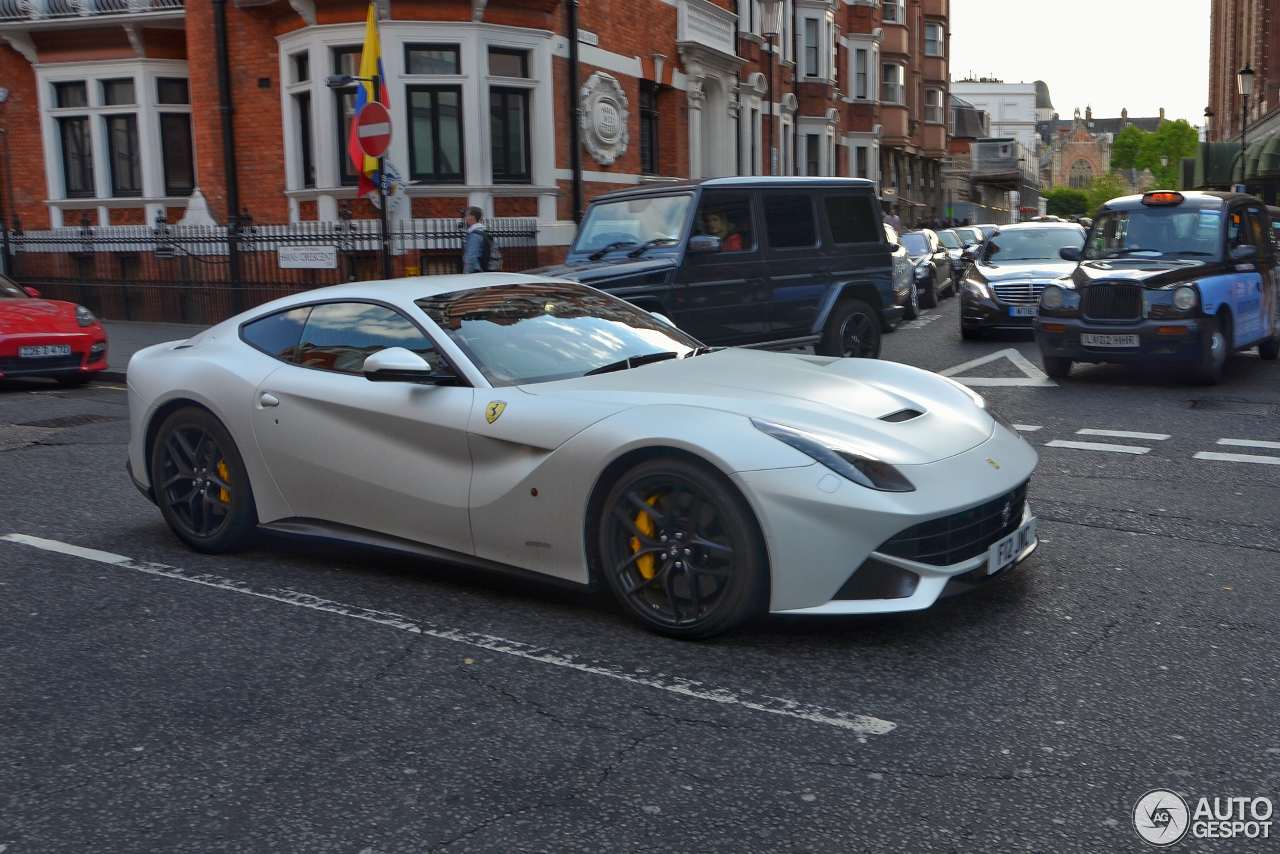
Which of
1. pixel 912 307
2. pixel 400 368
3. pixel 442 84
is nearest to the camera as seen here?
pixel 400 368

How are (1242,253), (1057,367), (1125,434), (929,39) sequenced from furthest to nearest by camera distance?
(929,39)
(1057,367)
(1242,253)
(1125,434)

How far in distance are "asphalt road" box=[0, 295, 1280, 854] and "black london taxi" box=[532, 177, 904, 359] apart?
5211 millimetres

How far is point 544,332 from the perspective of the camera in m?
5.41

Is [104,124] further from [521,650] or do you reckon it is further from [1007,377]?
[521,650]

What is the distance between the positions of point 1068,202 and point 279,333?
145619 millimetres

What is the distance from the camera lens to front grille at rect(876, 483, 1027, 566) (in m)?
4.23

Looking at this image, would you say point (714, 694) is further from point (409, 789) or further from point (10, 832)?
point (10, 832)

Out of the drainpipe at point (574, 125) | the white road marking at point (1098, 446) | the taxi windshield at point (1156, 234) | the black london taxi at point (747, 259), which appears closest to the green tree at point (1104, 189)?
the drainpipe at point (574, 125)

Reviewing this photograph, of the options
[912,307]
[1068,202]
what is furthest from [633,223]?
[1068,202]

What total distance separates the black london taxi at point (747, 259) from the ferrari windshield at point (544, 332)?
4822 mm

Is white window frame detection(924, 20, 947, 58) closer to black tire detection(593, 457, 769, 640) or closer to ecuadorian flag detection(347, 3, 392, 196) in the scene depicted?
ecuadorian flag detection(347, 3, 392, 196)

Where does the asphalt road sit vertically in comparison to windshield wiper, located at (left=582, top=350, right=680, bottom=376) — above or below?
below

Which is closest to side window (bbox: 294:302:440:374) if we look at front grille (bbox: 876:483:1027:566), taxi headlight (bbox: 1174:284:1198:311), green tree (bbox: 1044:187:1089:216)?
front grille (bbox: 876:483:1027:566)

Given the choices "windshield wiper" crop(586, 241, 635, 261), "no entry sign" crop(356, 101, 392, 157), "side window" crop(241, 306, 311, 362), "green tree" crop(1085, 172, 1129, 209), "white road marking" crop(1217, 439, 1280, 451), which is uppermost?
"green tree" crop(1085, 172, 1129, 209)
